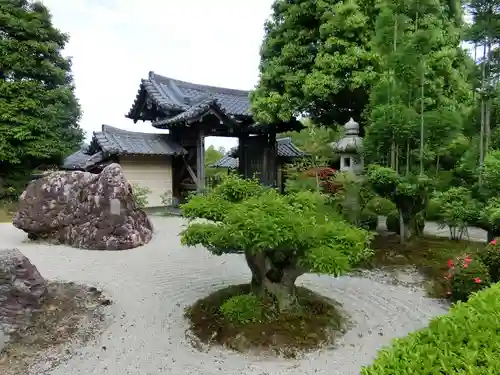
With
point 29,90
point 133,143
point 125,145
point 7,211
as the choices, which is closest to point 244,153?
point 133,143

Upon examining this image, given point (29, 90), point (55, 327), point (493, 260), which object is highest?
point (29, 90)

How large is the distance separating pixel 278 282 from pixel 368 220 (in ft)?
17.0

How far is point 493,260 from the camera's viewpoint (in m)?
5.08

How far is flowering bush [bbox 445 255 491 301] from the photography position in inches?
184

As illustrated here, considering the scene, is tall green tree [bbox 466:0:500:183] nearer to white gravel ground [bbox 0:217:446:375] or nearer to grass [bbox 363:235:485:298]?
grass [bbox 363:235:485:298]

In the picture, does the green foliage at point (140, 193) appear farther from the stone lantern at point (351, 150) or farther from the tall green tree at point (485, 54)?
the tall green tree at point (485, 54)

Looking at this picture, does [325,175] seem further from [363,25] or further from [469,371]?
[469,371]

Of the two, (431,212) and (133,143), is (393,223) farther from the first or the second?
(133,143)

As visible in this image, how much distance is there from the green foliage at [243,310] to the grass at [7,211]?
11.0 meters

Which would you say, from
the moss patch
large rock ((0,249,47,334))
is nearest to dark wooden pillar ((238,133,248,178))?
Answer: the moss patch

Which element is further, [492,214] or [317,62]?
[317,62]

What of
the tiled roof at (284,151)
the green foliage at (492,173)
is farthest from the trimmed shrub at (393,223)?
the tiled roof at (284,151)

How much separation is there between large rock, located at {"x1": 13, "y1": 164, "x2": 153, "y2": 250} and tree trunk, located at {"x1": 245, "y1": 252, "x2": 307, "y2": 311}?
15.2ft

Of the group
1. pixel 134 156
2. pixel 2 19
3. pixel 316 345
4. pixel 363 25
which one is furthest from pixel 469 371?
pixel 2 19
